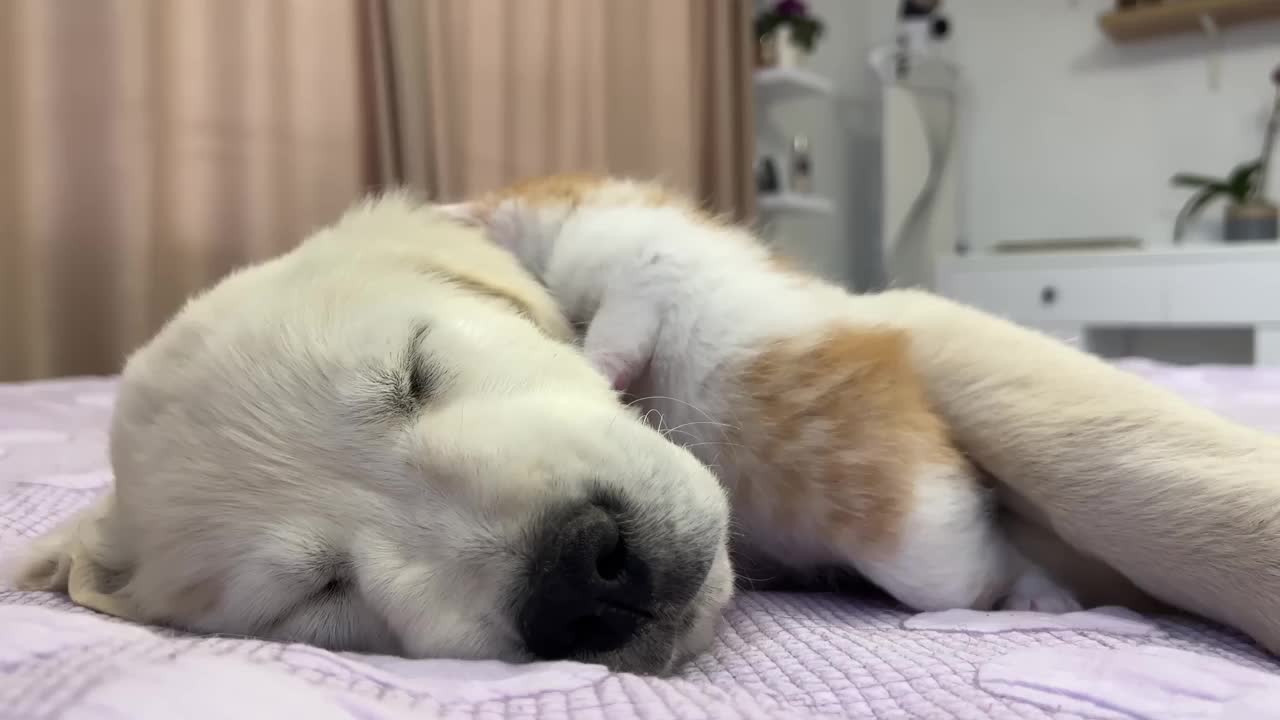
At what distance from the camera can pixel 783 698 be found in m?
0.52

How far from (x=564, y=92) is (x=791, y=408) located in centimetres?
248

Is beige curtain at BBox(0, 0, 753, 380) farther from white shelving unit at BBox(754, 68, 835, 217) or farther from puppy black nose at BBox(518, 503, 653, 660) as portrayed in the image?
puppy black nose at BBox(518, 503, 653, 660)

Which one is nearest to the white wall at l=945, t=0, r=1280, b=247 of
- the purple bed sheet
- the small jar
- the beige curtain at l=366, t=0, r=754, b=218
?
the small jar

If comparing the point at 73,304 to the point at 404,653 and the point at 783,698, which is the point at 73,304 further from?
the point at 783,698

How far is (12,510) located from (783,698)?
0.78 metres

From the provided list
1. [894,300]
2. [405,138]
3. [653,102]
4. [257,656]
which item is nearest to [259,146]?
[405,138]

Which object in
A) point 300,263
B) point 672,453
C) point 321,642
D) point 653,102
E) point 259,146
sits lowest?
point 321,642

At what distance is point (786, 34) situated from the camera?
152 inches

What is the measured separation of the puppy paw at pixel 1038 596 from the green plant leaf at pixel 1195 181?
3.48 meters

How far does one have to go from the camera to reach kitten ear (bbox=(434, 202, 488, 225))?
1.01 m

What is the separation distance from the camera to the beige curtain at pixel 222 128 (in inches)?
84.0

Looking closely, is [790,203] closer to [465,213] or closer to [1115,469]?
[465,213]

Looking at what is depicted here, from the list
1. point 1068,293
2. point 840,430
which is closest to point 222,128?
point 840,430

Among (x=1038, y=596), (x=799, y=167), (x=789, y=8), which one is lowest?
(x=1038, y=596)
